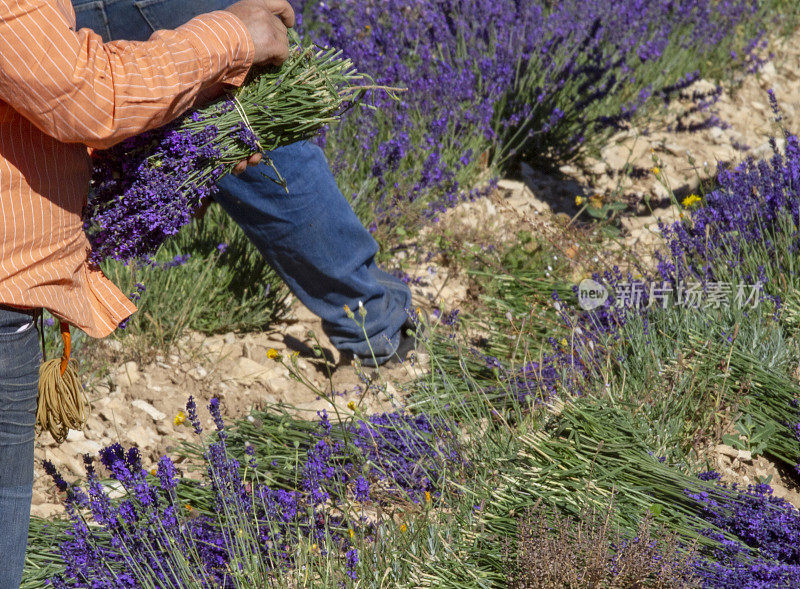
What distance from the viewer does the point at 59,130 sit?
54.4 inches

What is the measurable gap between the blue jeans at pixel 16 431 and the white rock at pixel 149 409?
3.13ft

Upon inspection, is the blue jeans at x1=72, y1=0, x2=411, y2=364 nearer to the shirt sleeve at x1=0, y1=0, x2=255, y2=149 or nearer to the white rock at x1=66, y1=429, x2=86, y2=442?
the shirt sleeve at x1=0, y1=0, x2=255, y2=149

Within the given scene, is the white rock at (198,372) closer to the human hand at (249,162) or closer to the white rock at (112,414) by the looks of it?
the white rock at (112,414)

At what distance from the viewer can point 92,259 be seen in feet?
5.72

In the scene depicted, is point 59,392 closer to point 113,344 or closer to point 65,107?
point 65,107

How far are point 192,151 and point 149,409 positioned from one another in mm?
1319

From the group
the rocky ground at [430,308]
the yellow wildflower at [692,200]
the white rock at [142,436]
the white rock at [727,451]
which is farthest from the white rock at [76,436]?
the yellow wildflower at [692,200]

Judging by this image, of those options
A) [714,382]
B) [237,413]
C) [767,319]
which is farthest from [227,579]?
[767,319]

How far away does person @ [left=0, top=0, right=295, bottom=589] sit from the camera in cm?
132

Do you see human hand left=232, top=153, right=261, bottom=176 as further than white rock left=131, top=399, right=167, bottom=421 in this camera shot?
No

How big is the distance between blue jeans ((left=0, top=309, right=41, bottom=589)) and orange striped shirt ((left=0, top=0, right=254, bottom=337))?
9 centimetres

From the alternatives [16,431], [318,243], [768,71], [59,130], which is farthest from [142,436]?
[768,71]

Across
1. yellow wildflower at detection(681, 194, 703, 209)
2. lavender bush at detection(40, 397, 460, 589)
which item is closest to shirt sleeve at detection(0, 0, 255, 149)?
lavender bush at detection(40, 397, 460, 589)

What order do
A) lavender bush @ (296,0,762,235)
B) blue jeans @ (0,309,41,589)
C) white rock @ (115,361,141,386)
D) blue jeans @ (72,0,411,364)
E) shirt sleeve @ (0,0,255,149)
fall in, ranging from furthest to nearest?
lavender bush @ (296,0,762,235)
white rock @ (115,361,141,386)
blue jeans @ (72,0,411,364)
blue jeans @ (0,309,41,589)
shirt sleeve @ (0,0,255,149)
